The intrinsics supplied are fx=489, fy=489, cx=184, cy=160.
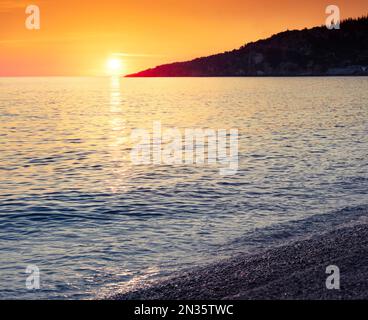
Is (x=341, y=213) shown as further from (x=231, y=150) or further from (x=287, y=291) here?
(x=231, y=150)

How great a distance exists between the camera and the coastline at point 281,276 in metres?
12.1

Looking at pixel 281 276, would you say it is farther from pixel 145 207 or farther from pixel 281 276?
pixel 145 207

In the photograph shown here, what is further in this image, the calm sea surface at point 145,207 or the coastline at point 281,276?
the calm sea surface at point 145,207

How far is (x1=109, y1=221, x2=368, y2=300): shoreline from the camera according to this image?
12.1 metres

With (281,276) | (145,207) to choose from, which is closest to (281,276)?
(281,276)

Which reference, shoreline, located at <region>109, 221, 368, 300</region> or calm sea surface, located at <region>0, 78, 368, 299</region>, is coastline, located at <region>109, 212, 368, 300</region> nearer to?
shoreline, located at <region>109, 221, 368, 300</region>

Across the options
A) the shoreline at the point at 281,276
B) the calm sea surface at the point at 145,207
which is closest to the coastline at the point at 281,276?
the shoreline at the point at 281,276

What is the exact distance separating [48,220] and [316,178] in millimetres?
17297

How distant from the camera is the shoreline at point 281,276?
1209 centimetres

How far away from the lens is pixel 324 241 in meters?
17.2

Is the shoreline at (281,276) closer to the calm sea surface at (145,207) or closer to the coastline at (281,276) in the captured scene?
the coastline at (281,276)

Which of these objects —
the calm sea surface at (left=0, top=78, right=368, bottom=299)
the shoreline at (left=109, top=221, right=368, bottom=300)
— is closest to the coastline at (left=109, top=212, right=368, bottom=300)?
the shoreline at (left=109, top=221, right=368, bottom=300)

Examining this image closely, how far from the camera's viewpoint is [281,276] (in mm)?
13680

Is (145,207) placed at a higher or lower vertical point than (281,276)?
lower
